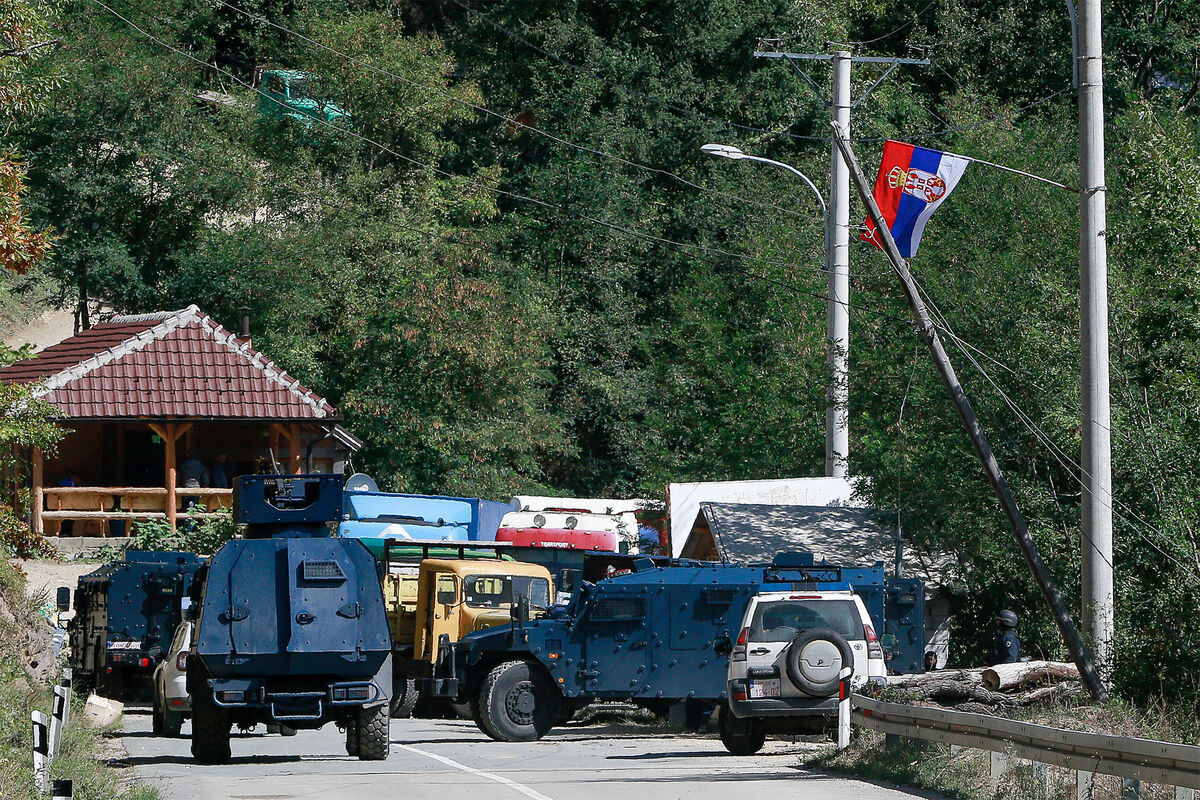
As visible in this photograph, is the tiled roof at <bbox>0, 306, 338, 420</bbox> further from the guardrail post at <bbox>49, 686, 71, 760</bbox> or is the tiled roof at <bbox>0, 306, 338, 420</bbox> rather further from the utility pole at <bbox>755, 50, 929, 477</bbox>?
the guardrail post at <bbox>49, 686, 71, 760</bbox>

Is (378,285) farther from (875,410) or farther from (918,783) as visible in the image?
(918,783)

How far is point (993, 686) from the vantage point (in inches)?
676

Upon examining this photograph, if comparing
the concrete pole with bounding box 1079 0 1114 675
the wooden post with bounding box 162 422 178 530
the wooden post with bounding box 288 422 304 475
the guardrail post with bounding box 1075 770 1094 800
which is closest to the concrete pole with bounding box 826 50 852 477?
the concrete pole with bounding box 1079 0 1114 675

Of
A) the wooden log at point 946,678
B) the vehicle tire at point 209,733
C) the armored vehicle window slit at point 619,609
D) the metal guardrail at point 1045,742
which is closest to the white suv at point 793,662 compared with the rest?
the wooden log at point 946,678

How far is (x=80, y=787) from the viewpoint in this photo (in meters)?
12.5

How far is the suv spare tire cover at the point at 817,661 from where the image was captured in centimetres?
1694

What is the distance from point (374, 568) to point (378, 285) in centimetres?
3212

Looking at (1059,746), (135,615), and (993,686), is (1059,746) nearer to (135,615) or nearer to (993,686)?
(993,686)

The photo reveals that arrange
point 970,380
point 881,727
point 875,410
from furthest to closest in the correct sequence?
point 875,410
point 970,380
point 881,727

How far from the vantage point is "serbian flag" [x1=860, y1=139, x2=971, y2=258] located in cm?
1858

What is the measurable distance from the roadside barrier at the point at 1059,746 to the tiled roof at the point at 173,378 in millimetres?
25176

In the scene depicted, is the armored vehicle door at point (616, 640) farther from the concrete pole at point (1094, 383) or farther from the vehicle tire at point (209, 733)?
the concrete pole at point (1094, 383)

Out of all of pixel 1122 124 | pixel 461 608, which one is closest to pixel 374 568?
pixel 461 608

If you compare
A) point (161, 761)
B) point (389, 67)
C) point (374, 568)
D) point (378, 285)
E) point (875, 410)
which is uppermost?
point (389, 67)
